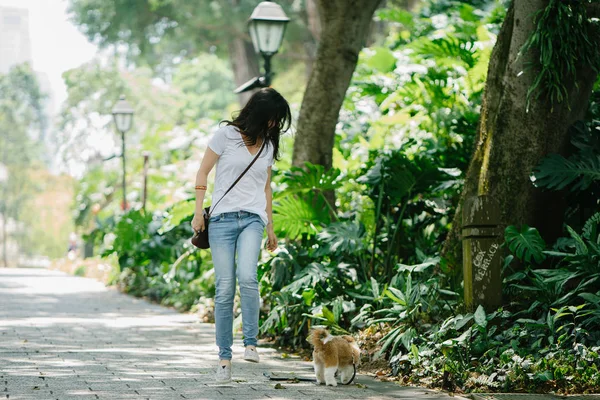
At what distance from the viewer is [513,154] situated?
7.57 metres

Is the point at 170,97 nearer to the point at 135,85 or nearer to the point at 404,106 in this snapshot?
the point at 135,85

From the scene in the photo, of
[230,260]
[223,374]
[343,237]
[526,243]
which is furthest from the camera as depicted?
[343,237]

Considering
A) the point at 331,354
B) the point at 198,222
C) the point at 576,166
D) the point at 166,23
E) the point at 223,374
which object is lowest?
the point at 223,374

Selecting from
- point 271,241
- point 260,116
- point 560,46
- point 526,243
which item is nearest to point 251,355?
point 271,241

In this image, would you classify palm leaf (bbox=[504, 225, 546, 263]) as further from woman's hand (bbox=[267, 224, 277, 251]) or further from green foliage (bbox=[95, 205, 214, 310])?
green foliage (bbox=[95, 205, 214, 310])

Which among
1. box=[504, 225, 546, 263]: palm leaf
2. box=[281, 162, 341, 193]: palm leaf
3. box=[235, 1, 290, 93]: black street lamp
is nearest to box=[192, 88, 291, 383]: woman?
box=[504, 225, 546, 263]: palm leaf

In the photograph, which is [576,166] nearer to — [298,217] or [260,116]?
Answer: [298,217]

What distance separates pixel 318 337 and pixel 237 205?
972 millimetres

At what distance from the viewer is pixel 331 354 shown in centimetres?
608

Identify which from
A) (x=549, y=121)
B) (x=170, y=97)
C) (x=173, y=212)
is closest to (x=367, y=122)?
(x=173, y=212)

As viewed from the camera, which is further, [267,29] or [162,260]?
[162,260]

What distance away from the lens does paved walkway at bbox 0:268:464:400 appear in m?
5.75

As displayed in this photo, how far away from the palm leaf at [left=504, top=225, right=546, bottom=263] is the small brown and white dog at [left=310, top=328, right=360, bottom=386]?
5.35 ft

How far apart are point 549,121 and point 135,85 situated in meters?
47.2
